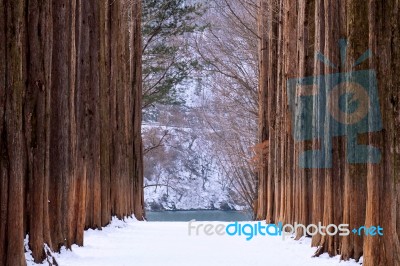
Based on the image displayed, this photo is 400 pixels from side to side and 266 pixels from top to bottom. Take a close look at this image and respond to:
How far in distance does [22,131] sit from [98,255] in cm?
290

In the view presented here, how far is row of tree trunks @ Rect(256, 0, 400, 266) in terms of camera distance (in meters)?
7.11

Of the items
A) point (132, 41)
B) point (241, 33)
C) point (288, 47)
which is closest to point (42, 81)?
point (288, 47)

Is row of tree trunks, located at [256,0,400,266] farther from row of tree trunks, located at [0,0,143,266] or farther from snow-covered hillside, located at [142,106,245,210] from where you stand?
snow-covered hillside, located at [142,106,245,210]

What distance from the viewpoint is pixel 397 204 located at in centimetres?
723

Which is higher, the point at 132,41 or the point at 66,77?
the point at 132,41

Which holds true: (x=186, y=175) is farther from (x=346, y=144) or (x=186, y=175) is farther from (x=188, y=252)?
(x=346, y=144)

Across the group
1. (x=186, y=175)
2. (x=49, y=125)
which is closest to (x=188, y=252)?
(x=49, y=125)

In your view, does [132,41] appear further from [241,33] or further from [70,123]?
[70,123]

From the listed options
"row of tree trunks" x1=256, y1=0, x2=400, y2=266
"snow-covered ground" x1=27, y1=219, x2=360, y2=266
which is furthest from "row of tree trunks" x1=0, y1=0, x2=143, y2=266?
"row of tree trunks" x1=256, y1=0, x2=400, y2=266

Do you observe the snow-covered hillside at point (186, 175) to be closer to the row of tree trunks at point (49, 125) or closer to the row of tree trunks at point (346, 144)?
the row of tree trunks at point (346, 144)

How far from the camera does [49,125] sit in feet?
29.3

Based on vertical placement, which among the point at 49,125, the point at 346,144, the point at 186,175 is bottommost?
the point at 186,175

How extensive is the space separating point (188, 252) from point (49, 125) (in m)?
3.01

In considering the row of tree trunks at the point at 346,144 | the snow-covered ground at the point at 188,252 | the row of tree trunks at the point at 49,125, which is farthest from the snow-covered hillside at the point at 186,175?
the snow-covered ground at the point at 188,252
